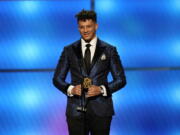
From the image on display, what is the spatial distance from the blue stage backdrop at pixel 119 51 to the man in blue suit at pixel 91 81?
636 millimetres

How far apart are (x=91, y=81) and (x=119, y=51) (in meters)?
0.78

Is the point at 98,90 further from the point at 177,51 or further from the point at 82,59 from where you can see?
the point at 177,51

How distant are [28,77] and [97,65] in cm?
90

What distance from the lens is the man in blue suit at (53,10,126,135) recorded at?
2.18m

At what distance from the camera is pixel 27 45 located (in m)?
2.89

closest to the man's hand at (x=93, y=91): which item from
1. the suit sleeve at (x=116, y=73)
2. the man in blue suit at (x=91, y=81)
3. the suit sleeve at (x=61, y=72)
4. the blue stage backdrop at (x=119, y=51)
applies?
the man in blue suit at (x=91, y=81)

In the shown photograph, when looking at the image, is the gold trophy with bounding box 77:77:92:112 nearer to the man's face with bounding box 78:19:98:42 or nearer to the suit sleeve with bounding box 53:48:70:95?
the suit sleeve with bounding box 53:48:70:95

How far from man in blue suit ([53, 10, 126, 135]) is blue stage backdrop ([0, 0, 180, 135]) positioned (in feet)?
2.09

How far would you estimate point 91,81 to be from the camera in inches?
85.2

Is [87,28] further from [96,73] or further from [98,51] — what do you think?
[96,73]

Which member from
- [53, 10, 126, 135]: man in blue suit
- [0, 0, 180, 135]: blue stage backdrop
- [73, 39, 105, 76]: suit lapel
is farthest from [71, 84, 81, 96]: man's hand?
[0, 0, 180, 135]: blue stage backdrop

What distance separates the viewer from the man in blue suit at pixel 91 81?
2178 millimetres

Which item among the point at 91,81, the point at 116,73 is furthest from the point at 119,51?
the point at 91,81

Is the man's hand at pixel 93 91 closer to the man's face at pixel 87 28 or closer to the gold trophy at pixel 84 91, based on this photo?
the gold trophy at pixel 84 91
